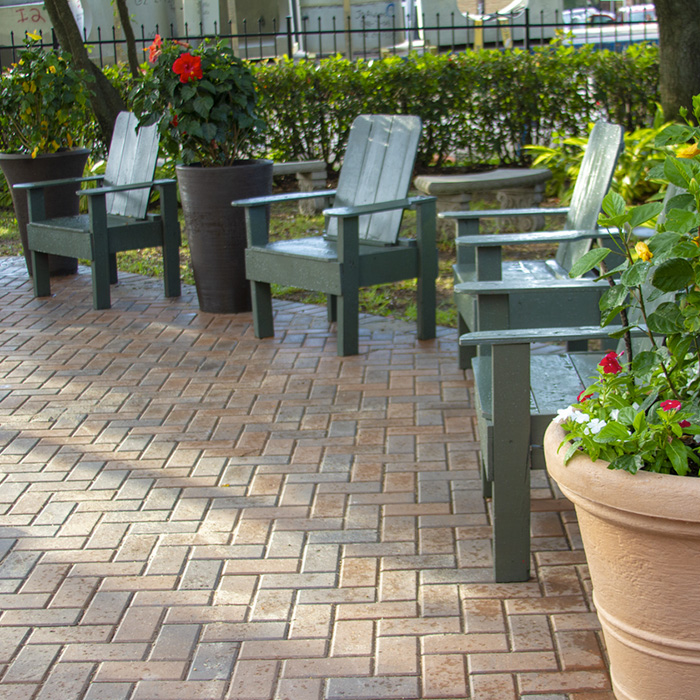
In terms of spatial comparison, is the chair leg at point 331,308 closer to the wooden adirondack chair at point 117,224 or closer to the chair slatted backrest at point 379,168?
the chair slatted backrest at point 379,168

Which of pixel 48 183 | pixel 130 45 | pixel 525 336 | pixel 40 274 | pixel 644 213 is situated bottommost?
→ pixel 40 274

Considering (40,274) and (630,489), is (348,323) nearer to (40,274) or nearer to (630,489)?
Result: (40,274)

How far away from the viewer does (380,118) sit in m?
5.45

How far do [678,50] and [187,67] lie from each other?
4.20 m

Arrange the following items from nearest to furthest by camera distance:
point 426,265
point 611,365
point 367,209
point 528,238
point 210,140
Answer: point 611,365
point 528,238
point 367,209
point 426,265
point 210,140

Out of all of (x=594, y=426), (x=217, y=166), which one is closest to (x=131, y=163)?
(x=217, y=166)

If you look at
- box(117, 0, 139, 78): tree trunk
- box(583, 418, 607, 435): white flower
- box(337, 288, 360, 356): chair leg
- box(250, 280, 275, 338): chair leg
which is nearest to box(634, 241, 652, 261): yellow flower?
box(583, 418, 607, 435): white flower

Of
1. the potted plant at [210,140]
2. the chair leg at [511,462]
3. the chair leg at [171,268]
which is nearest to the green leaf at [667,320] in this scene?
the chair leg at [511,462]

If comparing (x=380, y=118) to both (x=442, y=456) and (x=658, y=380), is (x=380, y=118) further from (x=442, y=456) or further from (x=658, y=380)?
(x=658, y=380)

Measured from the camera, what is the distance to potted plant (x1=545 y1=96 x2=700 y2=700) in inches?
71.8

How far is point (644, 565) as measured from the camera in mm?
1900

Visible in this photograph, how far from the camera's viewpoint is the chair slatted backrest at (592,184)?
403cm

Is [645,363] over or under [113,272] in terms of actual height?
over

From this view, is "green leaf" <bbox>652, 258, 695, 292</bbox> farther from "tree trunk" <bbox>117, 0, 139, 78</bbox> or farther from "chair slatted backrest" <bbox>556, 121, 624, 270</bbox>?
"tree trunk" <bbox>117, 0, 139, 78</bbox>
